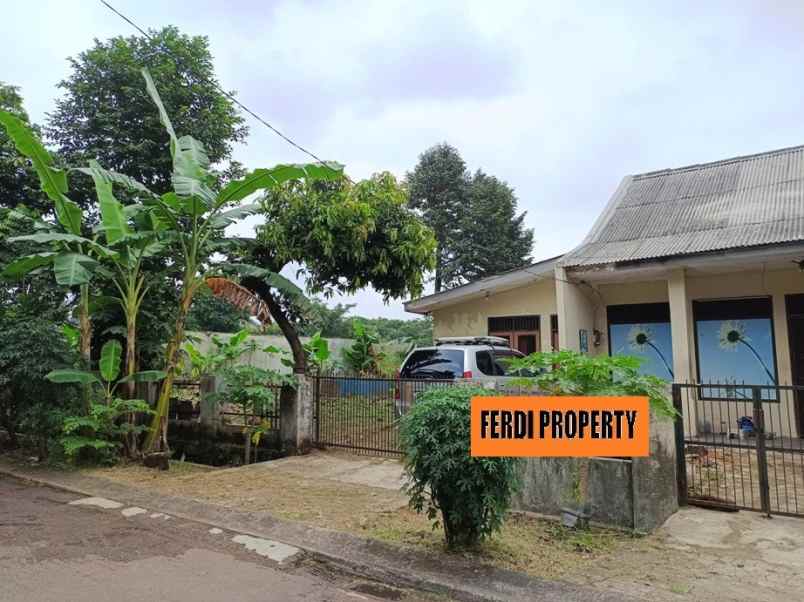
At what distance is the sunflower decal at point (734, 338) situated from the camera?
10719mm

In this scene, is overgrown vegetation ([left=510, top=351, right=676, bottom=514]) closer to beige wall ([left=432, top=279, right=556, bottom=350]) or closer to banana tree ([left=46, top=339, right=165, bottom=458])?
banana tree ([left=46, top=339, right=165, bottom=458])

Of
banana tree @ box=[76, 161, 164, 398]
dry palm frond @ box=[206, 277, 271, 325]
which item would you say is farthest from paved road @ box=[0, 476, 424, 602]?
dry palm frond @ box=[206, 277, 271, 325]

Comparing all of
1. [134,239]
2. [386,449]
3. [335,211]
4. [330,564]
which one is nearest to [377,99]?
[335,211]

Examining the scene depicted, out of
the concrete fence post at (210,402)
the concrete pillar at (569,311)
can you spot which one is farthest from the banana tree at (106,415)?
the concrete pillar at (569,311)

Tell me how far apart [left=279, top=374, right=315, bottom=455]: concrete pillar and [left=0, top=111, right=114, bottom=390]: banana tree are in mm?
3139

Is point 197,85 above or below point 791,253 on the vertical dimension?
above

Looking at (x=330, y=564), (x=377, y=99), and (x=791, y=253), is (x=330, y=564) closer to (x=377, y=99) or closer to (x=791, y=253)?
(x=377, y=99)

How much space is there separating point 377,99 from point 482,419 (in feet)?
20.4

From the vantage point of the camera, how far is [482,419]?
4.57 meters

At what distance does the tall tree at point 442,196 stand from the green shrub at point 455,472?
25339mm

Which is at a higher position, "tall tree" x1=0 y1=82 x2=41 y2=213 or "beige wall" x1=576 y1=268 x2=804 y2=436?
"tall tree" x1=0 y1=82 x2=41 y2=213

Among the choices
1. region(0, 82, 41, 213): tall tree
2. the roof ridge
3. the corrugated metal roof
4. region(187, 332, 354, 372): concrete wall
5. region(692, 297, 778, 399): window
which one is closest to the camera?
the corrugated metal roof

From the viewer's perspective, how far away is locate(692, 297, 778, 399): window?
416 inches

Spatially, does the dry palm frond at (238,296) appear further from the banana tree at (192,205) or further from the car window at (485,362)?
the car window at (485,362)
